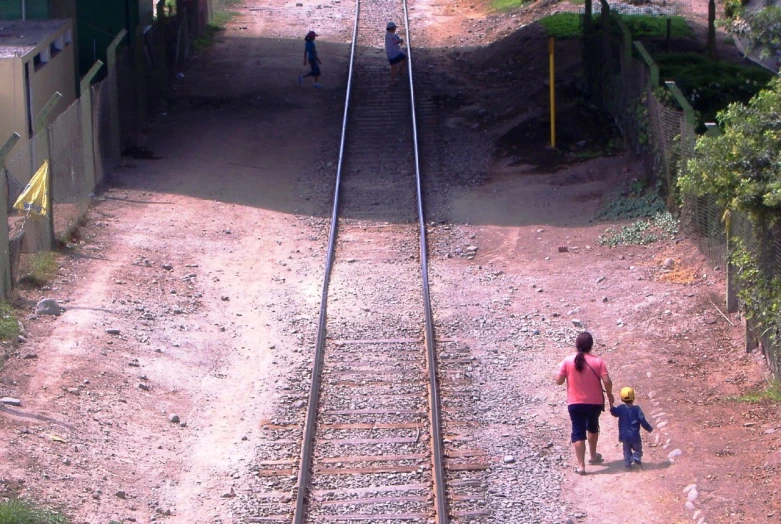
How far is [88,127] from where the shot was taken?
17.4m

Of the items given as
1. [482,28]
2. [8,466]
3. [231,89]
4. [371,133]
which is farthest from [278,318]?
[482,28]

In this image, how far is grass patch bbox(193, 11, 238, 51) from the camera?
30.1 meters

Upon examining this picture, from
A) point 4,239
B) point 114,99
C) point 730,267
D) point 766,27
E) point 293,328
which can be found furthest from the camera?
point 114,99

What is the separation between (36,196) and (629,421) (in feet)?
27.0

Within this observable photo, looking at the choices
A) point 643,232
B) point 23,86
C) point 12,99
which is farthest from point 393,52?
point 643,232

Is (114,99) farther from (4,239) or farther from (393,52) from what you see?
(4,239)

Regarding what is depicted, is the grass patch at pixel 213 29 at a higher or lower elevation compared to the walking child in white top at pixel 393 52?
lower

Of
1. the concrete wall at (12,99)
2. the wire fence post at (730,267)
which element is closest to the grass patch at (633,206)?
the wire fence post at (730,267)

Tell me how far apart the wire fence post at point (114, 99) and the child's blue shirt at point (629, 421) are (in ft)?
42.4

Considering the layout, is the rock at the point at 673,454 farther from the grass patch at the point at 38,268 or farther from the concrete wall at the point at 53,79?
the concrete wall at the point at 53,79

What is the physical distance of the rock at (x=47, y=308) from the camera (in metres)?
12.2

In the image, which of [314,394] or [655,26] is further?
[655,26]

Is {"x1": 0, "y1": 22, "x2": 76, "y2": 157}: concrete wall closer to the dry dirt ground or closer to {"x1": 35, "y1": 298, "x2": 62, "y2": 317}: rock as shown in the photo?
the dry dirt ground

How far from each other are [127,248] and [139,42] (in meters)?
7.99
